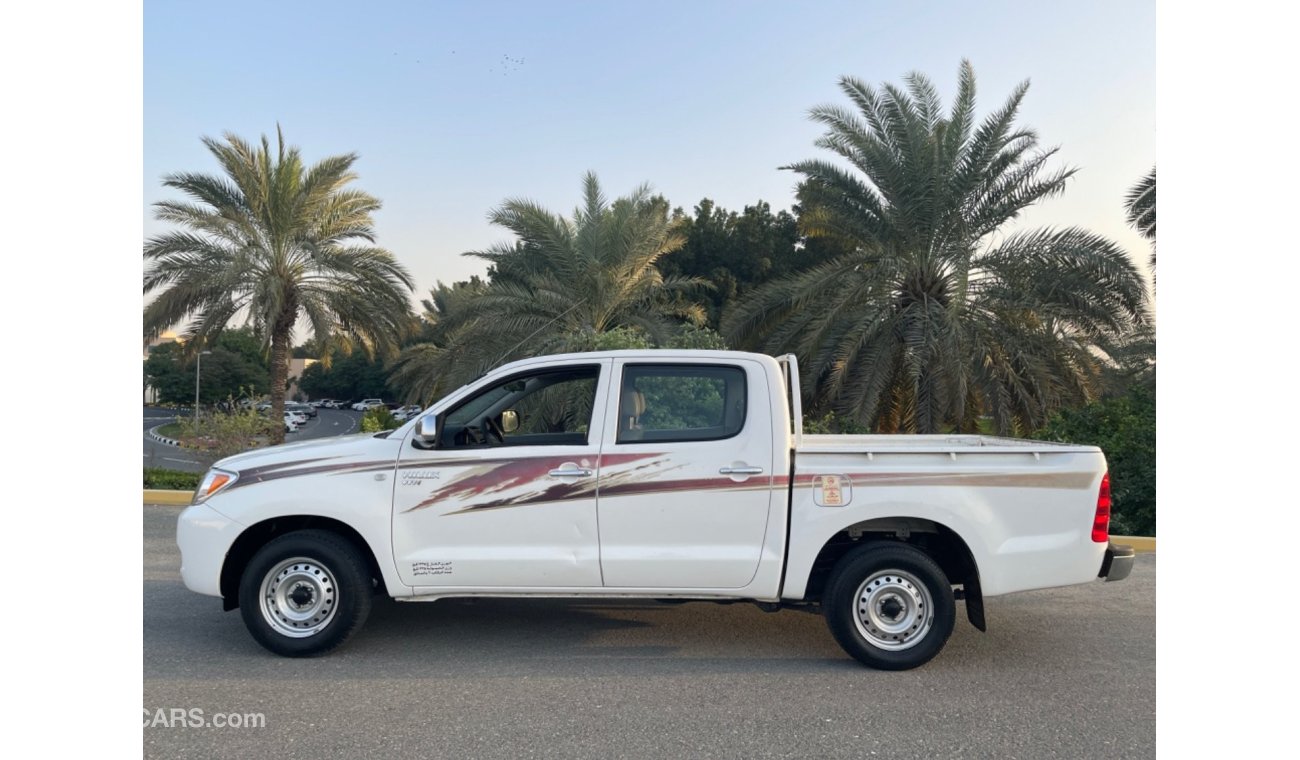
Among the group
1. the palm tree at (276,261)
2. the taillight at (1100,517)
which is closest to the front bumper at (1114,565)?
the taillight at (1100,517)

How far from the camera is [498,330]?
1958 cm

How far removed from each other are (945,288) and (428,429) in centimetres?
1292

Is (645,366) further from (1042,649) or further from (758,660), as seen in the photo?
(1042,649)

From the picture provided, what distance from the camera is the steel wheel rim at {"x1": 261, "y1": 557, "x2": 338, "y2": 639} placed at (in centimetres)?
615

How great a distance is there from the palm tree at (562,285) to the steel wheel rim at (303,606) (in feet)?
41.9

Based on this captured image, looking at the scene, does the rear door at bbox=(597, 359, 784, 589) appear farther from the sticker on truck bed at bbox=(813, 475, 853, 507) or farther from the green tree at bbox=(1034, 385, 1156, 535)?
the green tree at bbox=(1034, 385, 1156, 535)

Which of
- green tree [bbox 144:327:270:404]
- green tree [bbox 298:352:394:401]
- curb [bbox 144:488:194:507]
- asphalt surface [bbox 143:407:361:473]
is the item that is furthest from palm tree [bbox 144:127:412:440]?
green tree [bbox 298:352:394:401]

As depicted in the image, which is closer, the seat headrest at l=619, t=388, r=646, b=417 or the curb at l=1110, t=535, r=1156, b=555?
the seat headrest at l=619, t=388, r=646, b=417

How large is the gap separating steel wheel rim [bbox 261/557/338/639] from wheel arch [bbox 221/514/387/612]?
25 centimetres

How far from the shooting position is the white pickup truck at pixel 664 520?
602 cm

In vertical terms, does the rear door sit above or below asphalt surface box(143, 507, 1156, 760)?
above

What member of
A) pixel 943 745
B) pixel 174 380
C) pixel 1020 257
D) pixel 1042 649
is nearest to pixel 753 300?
pixel 1020 257

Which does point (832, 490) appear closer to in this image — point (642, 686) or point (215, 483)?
point (642, 686)

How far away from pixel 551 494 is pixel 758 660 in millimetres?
1669
